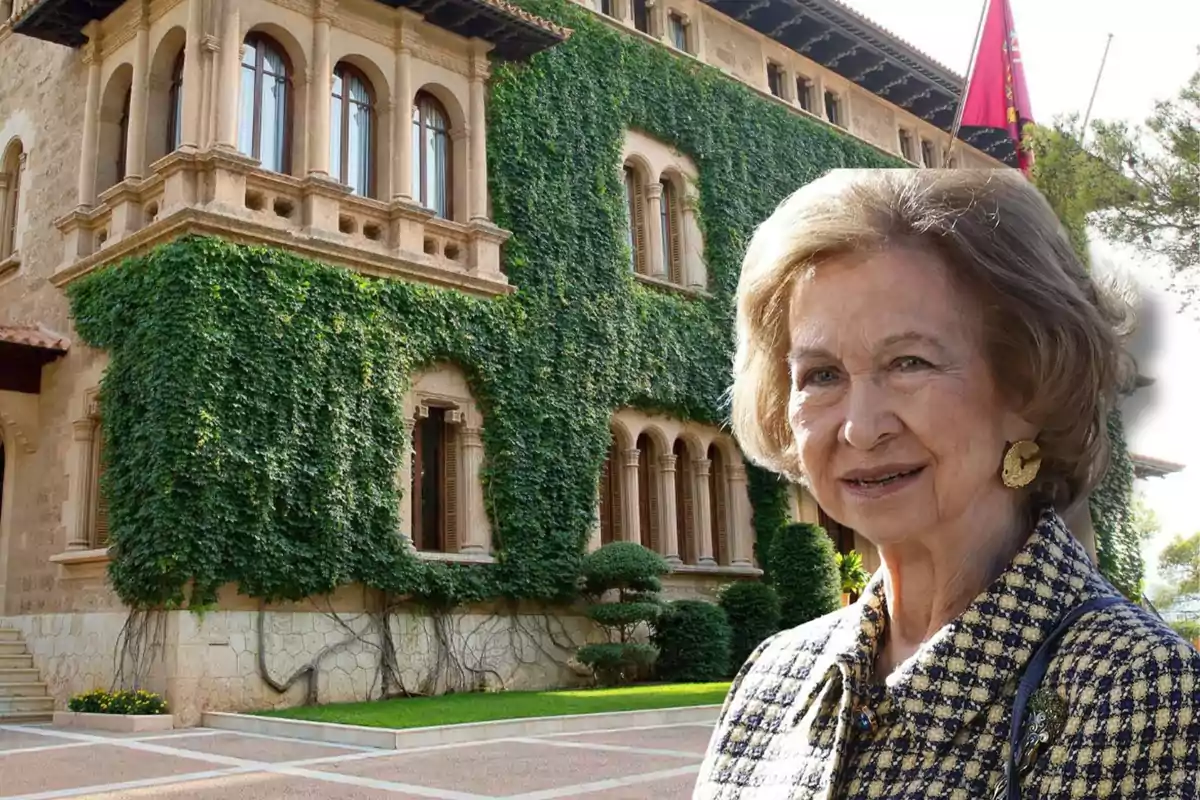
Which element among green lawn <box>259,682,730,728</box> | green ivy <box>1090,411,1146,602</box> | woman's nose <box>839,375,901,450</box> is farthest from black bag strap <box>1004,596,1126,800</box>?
green ivy <box>1090,411,1146,602</box>

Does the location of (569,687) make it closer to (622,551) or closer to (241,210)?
(622,551)

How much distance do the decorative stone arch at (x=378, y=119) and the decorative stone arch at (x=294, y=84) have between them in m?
0.70

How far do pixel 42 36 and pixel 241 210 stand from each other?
18.9ft

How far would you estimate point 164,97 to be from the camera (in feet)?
50.5

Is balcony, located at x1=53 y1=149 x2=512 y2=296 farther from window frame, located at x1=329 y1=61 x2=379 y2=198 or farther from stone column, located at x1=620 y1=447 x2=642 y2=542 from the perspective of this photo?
stone column, located at x1=620 y1=447 x2=642 y2=542

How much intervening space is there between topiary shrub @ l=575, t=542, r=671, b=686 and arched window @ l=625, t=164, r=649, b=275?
6.05 meters

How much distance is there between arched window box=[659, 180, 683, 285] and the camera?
67.8 ft

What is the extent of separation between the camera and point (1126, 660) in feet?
4.17

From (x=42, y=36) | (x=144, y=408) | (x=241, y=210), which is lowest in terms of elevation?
(x=144, y=408)

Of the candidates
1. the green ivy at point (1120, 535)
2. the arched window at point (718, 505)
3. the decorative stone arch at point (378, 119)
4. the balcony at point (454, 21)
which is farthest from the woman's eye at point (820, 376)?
the green ivy at point (1120, 535)

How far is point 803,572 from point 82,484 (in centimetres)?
1157

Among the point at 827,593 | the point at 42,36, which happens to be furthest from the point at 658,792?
the point at 42,36

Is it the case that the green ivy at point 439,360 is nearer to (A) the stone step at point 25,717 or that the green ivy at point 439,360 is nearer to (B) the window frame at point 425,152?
(B) the window frame at point 425,152

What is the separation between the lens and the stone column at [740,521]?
19.6m
